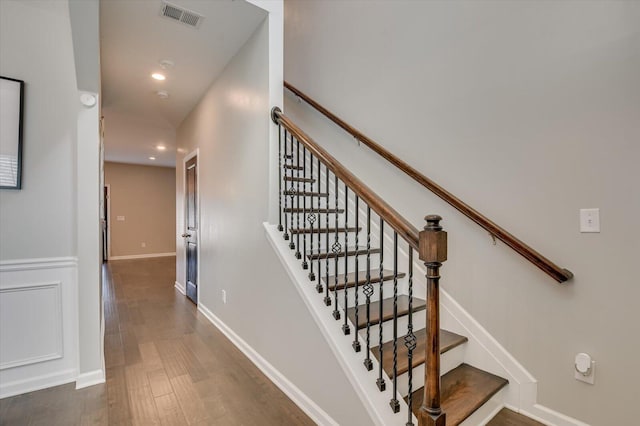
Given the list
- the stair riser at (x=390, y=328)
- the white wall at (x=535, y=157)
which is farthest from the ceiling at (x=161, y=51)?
the stair riser at (x=390, y=328)

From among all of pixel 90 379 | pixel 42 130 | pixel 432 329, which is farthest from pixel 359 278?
pixel 42 130

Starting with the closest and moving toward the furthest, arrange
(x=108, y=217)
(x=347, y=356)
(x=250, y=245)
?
1. (x=347, y=356)
2. (x=250, y=245)
3. (x=108, y=217)

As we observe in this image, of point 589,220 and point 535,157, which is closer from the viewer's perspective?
point 589,220

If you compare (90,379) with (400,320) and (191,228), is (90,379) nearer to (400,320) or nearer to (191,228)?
(400,320)

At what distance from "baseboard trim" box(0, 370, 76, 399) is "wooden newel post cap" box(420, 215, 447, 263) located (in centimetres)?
266

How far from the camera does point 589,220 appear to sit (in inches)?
62.6

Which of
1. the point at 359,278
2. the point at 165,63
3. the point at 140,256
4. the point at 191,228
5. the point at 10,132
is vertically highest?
the point at 165,63

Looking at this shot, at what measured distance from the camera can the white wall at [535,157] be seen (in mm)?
1501

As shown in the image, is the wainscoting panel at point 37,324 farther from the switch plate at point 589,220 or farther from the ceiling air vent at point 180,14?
the switch plate at point 589,220

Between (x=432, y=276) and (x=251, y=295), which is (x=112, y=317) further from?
(x=432, y=276)

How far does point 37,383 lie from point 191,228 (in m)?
2.39

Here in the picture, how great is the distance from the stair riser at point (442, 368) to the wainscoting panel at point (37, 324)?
2307 millimetres

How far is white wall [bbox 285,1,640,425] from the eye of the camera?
150 centimetres

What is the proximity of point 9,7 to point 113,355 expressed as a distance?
2.68 meters
